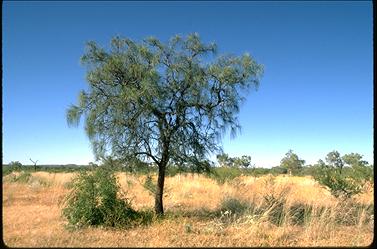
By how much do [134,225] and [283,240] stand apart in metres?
4.01

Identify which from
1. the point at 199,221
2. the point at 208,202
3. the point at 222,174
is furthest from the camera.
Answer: the point at 222,174

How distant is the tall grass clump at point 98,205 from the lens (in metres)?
10.8

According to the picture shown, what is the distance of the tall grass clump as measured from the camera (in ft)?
35.6

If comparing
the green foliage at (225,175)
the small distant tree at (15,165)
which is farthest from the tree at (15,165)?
the green foliage at (225,175)

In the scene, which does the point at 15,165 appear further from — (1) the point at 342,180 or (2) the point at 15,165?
(1) the point at 342,180

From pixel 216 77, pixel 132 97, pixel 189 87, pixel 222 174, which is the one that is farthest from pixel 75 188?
pixel 222 174

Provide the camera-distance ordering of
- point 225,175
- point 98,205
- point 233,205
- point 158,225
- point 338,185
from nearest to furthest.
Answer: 1. point 158,225
2. point 98,205
3. point 233,205
4. point 338,185
5. point 225,175

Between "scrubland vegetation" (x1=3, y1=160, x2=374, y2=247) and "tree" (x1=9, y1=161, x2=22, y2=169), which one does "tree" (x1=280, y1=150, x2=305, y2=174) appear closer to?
"tree" (x1=9, y1=161, x2=22, y2=169)

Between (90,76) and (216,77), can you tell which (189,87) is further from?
(90,76)

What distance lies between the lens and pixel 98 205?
37.1 feet

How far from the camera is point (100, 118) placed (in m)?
11.9

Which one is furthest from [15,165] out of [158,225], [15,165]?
[158,225]

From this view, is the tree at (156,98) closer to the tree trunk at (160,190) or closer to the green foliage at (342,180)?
the tree trunk at (160,190)

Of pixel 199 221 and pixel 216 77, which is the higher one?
pixel 216 77
